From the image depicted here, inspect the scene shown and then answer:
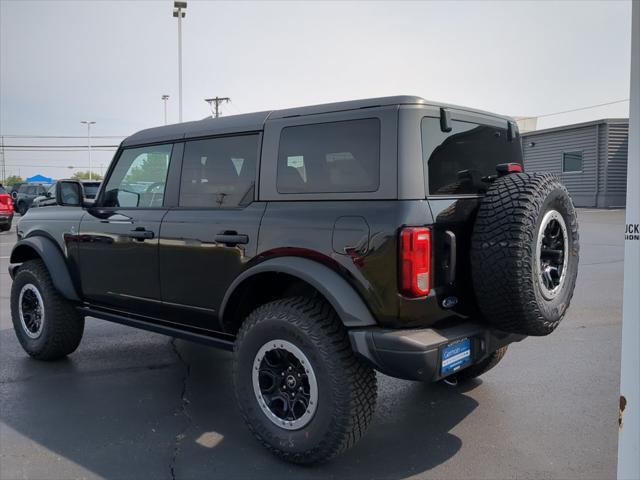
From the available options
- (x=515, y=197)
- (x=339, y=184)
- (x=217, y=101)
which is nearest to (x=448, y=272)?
(x=515, y=197)

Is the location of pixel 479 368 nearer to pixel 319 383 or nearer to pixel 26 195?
pixel 319 383

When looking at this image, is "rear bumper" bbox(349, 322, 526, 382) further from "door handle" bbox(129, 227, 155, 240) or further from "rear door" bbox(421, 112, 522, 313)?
"door handle" bbox(129, 227, 155, 240)

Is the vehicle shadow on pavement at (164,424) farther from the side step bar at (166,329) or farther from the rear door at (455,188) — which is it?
the rear door at (455,188)

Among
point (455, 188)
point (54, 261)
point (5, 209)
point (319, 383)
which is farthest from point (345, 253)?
point (5, 209)

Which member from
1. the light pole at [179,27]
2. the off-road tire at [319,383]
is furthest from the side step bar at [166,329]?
the light pole at [179,27]

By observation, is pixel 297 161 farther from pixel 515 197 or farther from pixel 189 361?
pixel 189 361

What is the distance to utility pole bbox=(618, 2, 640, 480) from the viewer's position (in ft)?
4.78

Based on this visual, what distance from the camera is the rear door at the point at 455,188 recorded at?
9.78ft

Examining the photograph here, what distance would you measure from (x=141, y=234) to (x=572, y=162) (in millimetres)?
29896

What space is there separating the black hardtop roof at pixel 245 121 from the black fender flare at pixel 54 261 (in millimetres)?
1159

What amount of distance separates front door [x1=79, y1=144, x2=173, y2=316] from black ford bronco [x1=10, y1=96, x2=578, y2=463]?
0.13 ft

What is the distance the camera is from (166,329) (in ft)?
13.2

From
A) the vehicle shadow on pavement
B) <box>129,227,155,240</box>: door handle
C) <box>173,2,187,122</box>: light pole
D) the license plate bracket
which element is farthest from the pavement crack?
<box>173,2,187,122</box>: light pole

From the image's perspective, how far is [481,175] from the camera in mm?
3635
